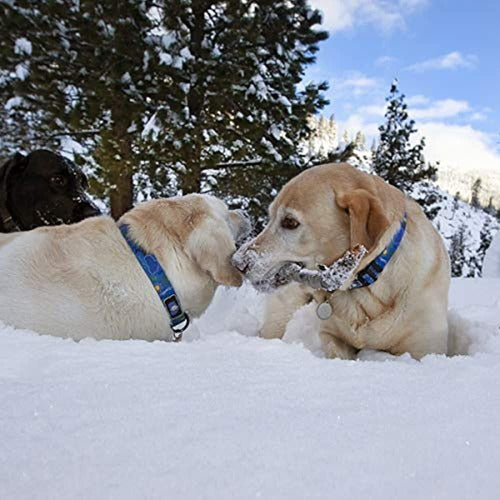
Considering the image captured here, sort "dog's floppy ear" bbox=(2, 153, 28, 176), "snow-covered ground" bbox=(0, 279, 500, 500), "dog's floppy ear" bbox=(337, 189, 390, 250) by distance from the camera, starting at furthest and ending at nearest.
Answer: "dog's floppy ear" bbox=(2, 153, 28, 176)
"dog's floppy ear" bbox=(337, 189, 390, 250)
"snow-covered ground" bbox=(0, 279, 500, 500)

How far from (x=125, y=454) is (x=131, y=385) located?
344 mm

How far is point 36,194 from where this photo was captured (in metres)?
4.07

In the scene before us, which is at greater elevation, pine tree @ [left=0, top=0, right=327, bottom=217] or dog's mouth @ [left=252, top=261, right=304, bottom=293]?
pine tree @ [left=0, top=0, right=327, bottom=217]

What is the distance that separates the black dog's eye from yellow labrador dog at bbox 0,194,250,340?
1.98m

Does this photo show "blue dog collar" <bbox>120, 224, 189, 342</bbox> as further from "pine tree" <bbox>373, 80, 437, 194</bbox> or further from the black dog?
"pine tree" <bbox>373, 80, 437, 194</bbox>

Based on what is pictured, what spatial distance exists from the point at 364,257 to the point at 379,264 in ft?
0.40

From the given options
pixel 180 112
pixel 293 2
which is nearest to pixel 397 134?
pixel 293 2

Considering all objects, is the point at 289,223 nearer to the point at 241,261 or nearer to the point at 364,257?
the point at 241,261

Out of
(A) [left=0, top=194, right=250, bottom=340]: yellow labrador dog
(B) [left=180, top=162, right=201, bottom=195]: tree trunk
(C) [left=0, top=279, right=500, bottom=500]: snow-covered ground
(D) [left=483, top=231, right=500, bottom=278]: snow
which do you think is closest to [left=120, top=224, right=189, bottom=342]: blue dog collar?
(A) [left=0, top=194, right=250, bottom=340]: yellow labrador dog

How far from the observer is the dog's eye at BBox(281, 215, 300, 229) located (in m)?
2.28

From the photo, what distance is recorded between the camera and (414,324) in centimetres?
216

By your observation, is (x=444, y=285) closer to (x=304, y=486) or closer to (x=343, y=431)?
(x=343, y=431)

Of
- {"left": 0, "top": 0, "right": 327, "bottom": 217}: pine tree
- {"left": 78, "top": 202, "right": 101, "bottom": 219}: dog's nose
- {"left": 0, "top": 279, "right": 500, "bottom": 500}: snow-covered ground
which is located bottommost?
{"left": 0, "top": 279, "right": 500, "bottom": 500}: snow-covered ground

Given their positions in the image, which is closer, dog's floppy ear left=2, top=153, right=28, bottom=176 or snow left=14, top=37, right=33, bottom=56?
dog's floppy ear left=2, top=153, right=28, bottom=176
